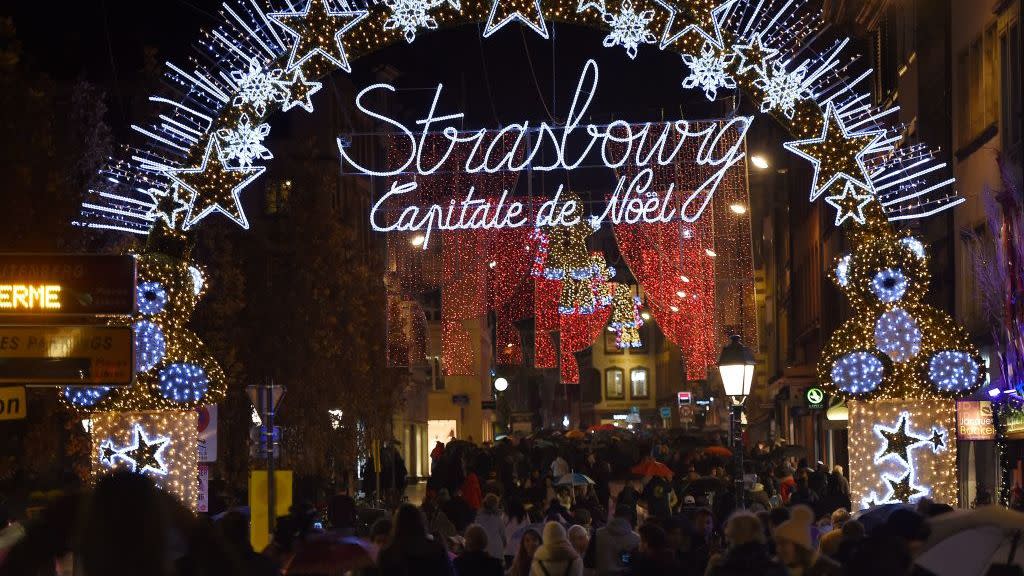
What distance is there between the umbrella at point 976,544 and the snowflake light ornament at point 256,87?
36.8 ft

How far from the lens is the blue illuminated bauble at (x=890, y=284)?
707 inches

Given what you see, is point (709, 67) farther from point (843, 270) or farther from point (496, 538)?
point (496, 538)

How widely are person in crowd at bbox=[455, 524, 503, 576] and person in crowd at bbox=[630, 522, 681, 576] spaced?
Answer: 1.34 meters

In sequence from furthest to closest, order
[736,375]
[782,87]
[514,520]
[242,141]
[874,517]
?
[514,520], [736,375], [242,141], [782,87], [874,517]

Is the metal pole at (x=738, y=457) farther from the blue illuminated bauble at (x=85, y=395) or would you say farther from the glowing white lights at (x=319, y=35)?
the blue illuminated bauble at (x=85, y=395)

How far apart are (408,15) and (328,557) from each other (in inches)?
382

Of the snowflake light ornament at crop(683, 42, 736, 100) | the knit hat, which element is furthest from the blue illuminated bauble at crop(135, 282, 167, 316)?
the knit hat

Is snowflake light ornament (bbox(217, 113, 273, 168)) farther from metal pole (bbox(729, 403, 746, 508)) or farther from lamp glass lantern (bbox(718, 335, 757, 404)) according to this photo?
metal pole (bbox(729, 403, 746, 508))

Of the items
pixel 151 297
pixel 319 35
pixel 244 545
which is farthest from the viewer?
pixel 319 35

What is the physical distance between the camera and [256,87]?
746 inches

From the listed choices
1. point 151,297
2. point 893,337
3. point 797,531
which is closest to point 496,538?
point 151,297

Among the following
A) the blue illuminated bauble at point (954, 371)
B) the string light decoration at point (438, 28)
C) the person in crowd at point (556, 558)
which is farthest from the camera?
the string light decoration at point (438, 28)

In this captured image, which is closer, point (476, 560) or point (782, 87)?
point (476, 560)

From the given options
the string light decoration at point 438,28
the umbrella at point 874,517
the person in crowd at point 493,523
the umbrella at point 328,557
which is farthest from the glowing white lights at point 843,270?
the umbrella at point 328,557
